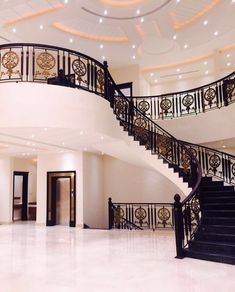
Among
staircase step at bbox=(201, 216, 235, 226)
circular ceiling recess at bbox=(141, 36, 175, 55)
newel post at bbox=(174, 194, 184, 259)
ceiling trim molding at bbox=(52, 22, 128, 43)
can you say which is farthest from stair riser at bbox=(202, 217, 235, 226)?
ceiling trim molding at bbox=(52, 22, 128, 43)

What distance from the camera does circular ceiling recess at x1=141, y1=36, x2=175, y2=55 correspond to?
10.8 m

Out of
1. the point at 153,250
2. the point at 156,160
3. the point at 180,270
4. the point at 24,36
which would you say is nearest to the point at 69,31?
the point at 24,36

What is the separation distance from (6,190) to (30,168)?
2179 millimetres

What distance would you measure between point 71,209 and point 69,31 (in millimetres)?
6670

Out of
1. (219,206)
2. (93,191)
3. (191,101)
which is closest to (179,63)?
(191,101)

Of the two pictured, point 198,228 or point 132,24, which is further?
point 132,24

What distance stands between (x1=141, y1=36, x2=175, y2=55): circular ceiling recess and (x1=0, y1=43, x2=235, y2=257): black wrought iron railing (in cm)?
206

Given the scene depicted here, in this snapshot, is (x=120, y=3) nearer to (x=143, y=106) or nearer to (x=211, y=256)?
(x=143, y=106)

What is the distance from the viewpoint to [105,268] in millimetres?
5113

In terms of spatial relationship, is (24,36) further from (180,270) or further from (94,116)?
(180,270)

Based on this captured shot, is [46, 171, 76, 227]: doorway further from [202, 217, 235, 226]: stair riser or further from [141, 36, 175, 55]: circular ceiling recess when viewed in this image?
[202, 217, 235, 226]: stair riser

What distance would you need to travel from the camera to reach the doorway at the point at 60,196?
11570 millimetres

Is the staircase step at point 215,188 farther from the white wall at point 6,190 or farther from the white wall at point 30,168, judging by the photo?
the white wall at point 30,168

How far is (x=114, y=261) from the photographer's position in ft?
18.4
